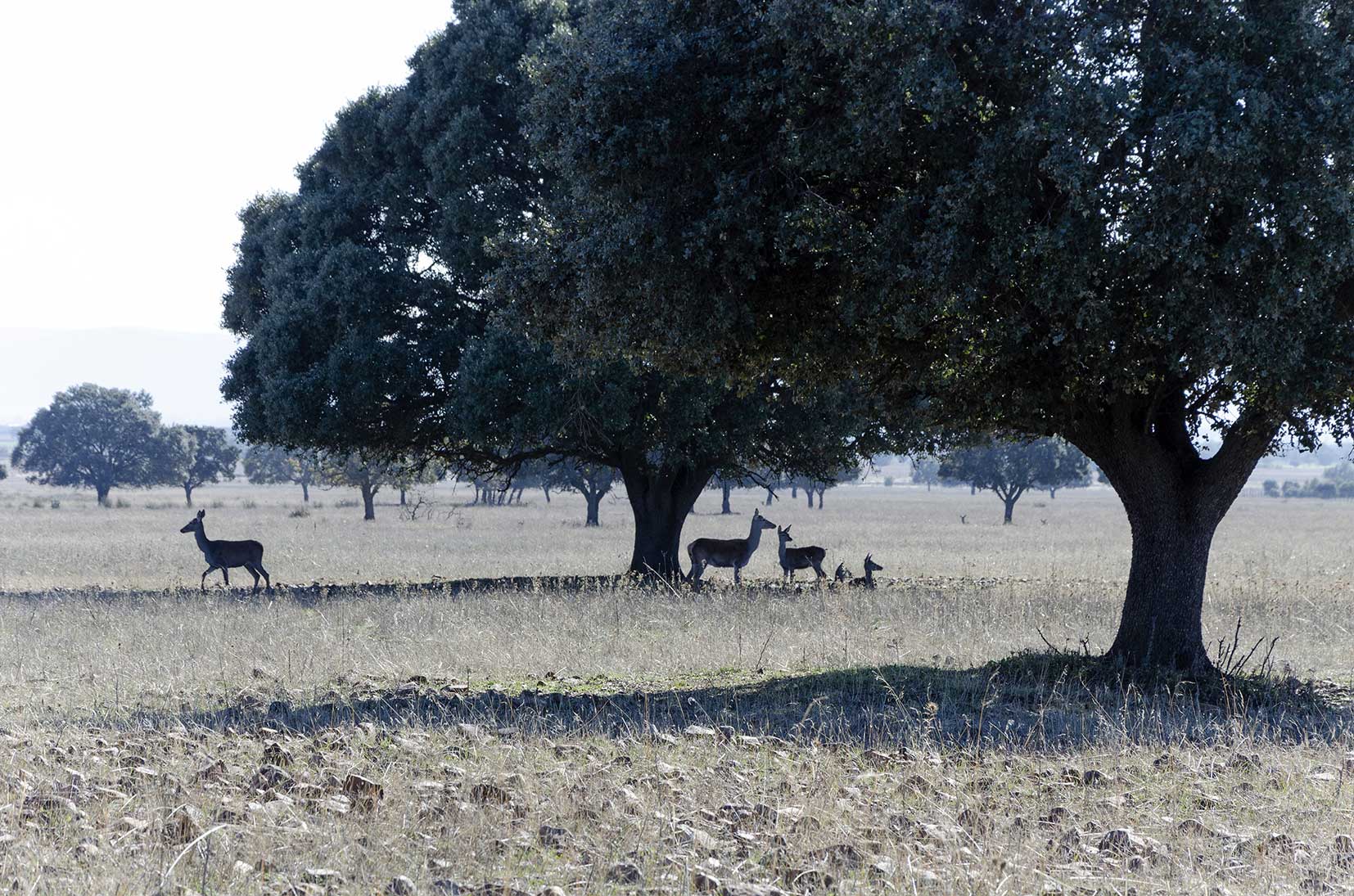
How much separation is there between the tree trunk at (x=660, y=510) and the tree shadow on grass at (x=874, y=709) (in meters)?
14.3

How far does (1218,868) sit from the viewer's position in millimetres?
6496

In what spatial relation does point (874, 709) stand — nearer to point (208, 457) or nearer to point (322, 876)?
point (322, 876)

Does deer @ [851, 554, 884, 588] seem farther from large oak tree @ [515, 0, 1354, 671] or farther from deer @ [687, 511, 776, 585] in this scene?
large oak tree @ [515, 0, 1354, 671]

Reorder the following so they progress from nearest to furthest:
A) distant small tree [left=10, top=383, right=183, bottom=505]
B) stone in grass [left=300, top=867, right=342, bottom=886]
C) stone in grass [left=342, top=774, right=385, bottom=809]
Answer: stone in grass [left=300, top=867, right=342, bottom=886], stone in grass [left=342, top=774, right=385, bottom=809], distant small tree [left=10, top=383, right=183, bottom=505]

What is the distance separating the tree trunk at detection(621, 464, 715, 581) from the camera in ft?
89.1

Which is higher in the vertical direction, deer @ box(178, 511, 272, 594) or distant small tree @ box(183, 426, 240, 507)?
distant small tree @ box(183, 426, 240, 507)

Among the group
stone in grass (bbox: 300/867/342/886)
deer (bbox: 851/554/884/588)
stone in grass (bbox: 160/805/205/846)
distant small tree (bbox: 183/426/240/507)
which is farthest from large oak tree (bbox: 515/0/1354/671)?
distant small tree (bbox: 183/426/240/507)

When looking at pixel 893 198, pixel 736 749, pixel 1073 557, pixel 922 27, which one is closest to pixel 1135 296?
pixel 893 198

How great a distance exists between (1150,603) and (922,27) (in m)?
7.13

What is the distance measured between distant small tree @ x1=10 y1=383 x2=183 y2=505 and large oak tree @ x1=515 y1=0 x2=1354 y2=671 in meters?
87.5

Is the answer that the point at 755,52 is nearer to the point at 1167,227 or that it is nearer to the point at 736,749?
the point at 1167,227

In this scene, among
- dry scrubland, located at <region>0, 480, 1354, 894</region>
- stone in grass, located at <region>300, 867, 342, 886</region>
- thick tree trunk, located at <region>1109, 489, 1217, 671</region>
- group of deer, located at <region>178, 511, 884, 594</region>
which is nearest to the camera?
stone in grass, located at <region>300, 867, 342, 886</region>

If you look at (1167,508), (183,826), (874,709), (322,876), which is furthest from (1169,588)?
(183,826)

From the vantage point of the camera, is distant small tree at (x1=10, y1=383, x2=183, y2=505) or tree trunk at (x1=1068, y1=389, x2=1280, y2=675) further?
distant small tree at (x1=10, y1=383, x2=183, y2=505)
